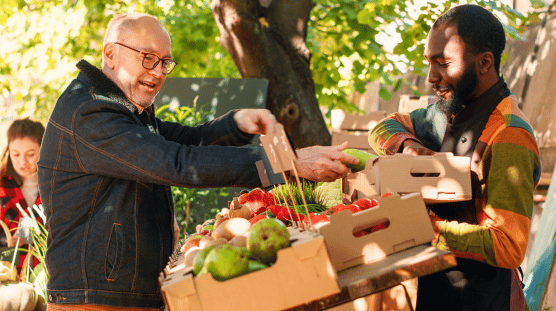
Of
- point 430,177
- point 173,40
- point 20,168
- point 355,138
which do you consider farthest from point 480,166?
point 173,40

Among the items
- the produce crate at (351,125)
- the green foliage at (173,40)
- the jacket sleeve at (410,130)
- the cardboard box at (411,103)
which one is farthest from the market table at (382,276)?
the green foliage at (173,40)

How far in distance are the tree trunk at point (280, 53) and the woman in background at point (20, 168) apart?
7.78 feet

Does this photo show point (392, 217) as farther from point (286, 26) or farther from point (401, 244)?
point (286, 26)

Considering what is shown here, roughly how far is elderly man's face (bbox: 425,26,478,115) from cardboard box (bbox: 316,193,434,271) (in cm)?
75

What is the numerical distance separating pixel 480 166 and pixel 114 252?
4.95 feet

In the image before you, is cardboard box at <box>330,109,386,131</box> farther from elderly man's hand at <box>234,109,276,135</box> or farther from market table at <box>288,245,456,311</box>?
market table at <box>288,245,456,311</box>

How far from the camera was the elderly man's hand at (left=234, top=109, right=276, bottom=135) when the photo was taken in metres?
1.98

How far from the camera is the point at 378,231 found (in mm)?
1572

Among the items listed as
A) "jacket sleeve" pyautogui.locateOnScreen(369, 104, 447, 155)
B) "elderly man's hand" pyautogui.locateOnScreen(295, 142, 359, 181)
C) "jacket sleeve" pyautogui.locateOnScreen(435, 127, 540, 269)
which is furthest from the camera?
"jacket sleeve" pyautogui.locateOnScreen(369, 104, 447, 155)

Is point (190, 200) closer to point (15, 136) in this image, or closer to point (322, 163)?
point (15, 136)

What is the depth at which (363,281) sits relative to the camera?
139cm

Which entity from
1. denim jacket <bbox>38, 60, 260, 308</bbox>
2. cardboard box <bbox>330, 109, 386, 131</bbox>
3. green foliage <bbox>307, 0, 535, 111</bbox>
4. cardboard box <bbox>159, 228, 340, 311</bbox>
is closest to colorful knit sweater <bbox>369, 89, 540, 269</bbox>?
cardboard box <bbox>159, 228, 340, 311</bbox>

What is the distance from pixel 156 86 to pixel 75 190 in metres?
0.58

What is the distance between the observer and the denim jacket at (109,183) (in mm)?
1696
